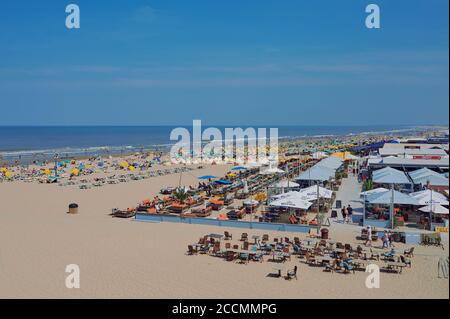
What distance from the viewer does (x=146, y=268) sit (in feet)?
33.9

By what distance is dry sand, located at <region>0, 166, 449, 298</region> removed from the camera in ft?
29.3

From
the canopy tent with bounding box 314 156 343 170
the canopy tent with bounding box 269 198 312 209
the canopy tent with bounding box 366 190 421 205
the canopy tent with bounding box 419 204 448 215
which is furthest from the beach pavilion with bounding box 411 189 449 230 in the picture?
the canopy tent with bounding box 314 156 343 170

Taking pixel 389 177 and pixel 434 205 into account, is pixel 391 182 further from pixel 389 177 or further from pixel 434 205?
pixel 434 205

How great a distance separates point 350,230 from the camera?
553 inches

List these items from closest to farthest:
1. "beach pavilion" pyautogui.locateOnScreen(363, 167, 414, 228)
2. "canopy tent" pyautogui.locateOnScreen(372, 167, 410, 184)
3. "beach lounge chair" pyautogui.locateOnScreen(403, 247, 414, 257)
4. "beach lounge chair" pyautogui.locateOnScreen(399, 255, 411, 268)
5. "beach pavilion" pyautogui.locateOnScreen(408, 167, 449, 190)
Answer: "beach lounge chair" pyautogui.locateOnScreen(399, 255, 411, 268), "beach lounge chair" pyautogui.locateOnScreen(403, 247, 414, 257), "beach pavilion" pyautogui.locateOnScreen(363, 167, 414, 228), "beach pavilion" pyautogui.locateOnScreen(408, 167, 449, 190), "canopy tent" pyautogui.locateOnScreen(372, 167, 410, 184)

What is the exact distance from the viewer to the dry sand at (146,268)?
8930 millimetres

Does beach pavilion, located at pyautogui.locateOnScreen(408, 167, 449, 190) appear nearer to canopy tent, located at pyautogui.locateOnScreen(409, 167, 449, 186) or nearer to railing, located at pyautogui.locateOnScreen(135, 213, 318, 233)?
canopy tent, located at pyautogui.locateOnScreen(409, 167, 449, 186)

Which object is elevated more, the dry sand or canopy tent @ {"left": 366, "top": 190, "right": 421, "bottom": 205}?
canopy tent @ {"left": 366, "top": 190, "right": 421, "bottom": 205}

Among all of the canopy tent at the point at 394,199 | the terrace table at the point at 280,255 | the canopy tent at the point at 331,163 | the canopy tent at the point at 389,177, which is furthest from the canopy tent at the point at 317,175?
the terrace table at the point at 280,255

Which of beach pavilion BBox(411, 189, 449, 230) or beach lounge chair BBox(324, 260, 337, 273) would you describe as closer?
beach lounge chair BBox(324, 260, 337, 273)

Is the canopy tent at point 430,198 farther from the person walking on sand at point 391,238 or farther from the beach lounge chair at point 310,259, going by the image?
the beach lounge chair at point 310,259

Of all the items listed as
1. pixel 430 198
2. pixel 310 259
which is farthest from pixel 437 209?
pixel 310 259
